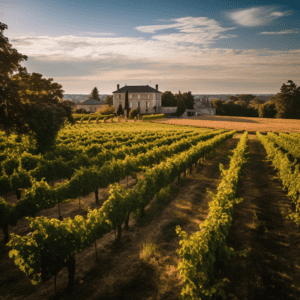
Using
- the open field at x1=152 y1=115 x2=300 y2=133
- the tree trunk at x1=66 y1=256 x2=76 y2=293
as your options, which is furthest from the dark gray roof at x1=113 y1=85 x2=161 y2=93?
the tree trunk at x1=66 y1=256 x2=76 y2=293

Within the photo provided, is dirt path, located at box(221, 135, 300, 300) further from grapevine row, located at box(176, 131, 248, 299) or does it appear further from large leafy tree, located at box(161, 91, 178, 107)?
large leafy tree, located at box(161, 91, 178, 107)

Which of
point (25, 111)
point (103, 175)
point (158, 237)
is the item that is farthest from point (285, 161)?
point (25, 111)

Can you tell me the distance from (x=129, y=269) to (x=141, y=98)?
8602cm

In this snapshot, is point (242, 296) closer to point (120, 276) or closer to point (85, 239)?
point (120, 276)

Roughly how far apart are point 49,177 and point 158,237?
7696 mm

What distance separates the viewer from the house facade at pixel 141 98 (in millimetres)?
88688

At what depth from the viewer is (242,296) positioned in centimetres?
573

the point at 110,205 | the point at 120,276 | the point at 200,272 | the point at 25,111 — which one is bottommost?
the point at 120,276

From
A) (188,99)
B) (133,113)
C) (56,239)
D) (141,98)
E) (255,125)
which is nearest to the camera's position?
(56,239)

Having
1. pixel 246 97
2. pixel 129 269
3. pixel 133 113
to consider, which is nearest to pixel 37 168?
pixel 129 269

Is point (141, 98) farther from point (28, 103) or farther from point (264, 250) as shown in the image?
point (264, 250)

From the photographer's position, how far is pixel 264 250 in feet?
25.0

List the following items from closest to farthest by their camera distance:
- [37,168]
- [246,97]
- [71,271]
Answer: [71,271]
[37,168]
[246,97]

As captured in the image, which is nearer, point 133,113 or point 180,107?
point 133,113
